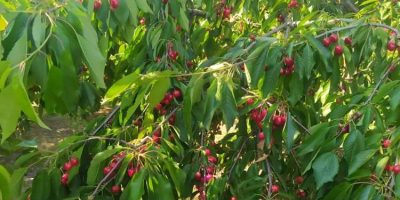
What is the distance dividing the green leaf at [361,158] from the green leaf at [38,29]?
3.18 ft

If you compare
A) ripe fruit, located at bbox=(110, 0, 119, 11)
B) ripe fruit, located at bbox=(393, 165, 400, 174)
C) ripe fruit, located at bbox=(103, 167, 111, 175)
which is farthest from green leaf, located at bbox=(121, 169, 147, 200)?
ripe fruit, located at bbox=(393, 165, 400, 174)

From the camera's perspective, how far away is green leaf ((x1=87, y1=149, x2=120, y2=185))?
1.51m

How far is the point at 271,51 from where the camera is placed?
1.58m

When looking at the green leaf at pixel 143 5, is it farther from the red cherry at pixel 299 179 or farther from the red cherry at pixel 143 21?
the red cherry at pixel 299 179

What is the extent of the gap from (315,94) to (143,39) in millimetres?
1000

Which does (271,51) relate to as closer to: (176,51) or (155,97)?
(155,97)

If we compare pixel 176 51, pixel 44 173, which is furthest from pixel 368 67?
pixel 44 173

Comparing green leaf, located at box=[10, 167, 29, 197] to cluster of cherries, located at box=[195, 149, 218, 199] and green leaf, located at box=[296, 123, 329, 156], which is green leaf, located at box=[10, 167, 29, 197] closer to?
cluster of cherries, located at box=[195, 149, 218, 199]

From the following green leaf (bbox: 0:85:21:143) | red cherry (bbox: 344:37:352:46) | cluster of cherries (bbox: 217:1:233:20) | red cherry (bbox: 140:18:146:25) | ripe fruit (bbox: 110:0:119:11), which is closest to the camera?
green leaf (bbox: 0:85:21:143)

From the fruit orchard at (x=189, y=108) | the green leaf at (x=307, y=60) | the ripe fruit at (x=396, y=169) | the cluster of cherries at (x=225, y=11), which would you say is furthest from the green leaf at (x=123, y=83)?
the cluster of cherries at (x=225, y=11)

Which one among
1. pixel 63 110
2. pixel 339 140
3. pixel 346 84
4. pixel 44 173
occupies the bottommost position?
pixel 346 84

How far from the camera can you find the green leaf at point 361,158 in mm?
1385

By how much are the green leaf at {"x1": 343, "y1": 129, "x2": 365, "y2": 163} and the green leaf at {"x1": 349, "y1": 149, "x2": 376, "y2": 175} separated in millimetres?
55

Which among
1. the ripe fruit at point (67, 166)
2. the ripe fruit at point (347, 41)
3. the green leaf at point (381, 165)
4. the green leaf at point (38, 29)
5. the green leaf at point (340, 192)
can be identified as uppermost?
the green leaf at point (38, 29)
